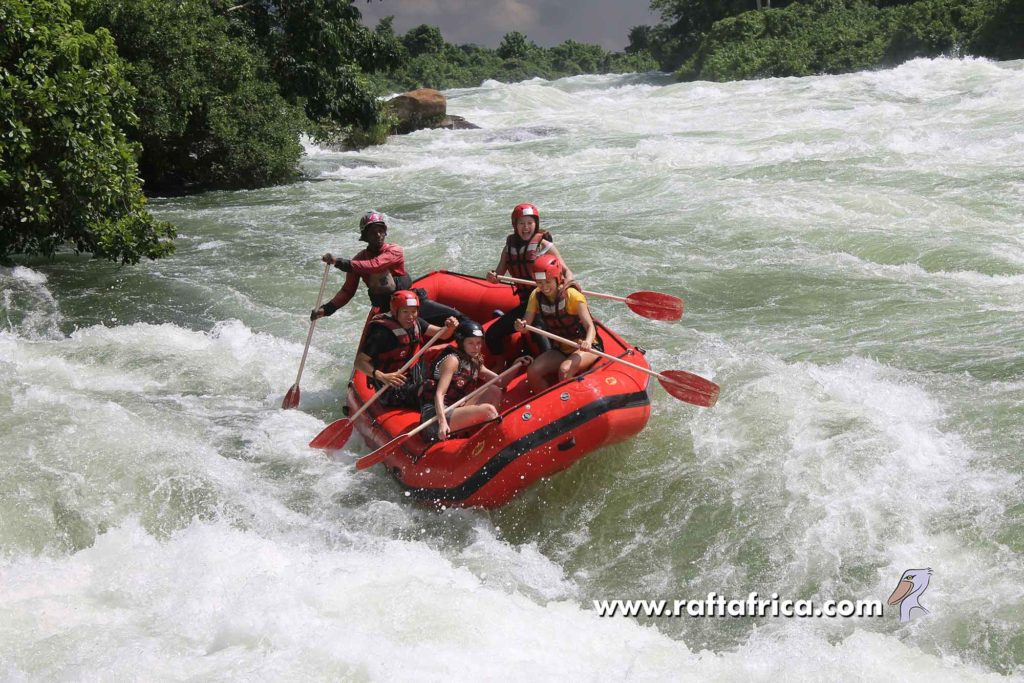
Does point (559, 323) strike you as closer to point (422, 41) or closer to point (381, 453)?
point (381, 453)

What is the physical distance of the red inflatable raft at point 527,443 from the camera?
520cm

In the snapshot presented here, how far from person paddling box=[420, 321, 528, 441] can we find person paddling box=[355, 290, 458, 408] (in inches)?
5.3

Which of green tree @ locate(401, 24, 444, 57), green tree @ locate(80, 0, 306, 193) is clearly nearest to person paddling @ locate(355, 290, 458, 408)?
green tree @ locate(80, 0, 306, 193)

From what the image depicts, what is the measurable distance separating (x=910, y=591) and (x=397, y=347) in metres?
3.08

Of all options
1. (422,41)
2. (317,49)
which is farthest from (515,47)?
(317,49)

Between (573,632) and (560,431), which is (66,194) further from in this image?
(573,632)

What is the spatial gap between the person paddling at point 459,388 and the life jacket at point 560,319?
1.41 ft

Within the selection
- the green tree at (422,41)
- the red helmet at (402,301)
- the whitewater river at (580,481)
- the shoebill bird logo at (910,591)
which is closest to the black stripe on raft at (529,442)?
the whitewater river at (580,481)

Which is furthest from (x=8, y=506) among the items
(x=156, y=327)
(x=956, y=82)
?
(x=956, y=82)

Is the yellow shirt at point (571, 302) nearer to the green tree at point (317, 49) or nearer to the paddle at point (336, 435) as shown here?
the paddle at point (336, 435)

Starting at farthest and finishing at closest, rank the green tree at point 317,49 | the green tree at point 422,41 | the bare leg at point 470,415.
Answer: the green tree at point 422,41 → the green tree at point 317,49 → the bare leg at point 470,415

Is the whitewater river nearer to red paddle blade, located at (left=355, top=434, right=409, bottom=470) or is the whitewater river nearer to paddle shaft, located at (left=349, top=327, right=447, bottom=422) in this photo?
red paddle blade, located at (left=355, top=434, right=409, bottom=470)

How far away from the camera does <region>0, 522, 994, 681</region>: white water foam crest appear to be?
3928mm

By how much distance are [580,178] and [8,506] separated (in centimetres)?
1114
